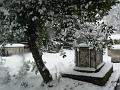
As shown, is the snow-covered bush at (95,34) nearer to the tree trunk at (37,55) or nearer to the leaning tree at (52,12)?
the leaning tree at (52,12)

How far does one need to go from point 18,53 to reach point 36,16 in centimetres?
1265

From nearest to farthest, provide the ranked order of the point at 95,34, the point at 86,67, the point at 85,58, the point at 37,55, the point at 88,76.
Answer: the point at 37,55, the point at 95,34, the point at 88,76, the point at 86,67, the point at 85,58

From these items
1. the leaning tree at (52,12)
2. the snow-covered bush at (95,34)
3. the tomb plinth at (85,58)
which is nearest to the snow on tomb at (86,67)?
the tomb plinth at (85,58)

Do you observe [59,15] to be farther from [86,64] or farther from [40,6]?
[86,64]

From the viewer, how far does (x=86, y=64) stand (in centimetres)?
1272

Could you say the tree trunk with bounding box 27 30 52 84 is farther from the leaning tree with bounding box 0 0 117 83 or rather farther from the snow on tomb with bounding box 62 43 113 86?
the snow on tomb with bounding box 62 43 113 86

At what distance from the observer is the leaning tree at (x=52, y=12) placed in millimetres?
7980

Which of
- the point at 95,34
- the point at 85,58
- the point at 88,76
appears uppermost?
the point at 95,34

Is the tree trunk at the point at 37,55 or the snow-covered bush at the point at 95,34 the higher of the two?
the snow-covered bush at the point at 95,34

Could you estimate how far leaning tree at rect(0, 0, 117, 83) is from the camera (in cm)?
798

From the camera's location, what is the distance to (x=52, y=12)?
26.8 feet

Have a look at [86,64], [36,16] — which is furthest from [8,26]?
[86,64]

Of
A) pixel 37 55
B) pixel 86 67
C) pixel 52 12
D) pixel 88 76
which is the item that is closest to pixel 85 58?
pixel 86 67

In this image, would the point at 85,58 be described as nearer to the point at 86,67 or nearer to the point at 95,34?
the point at 86,67
